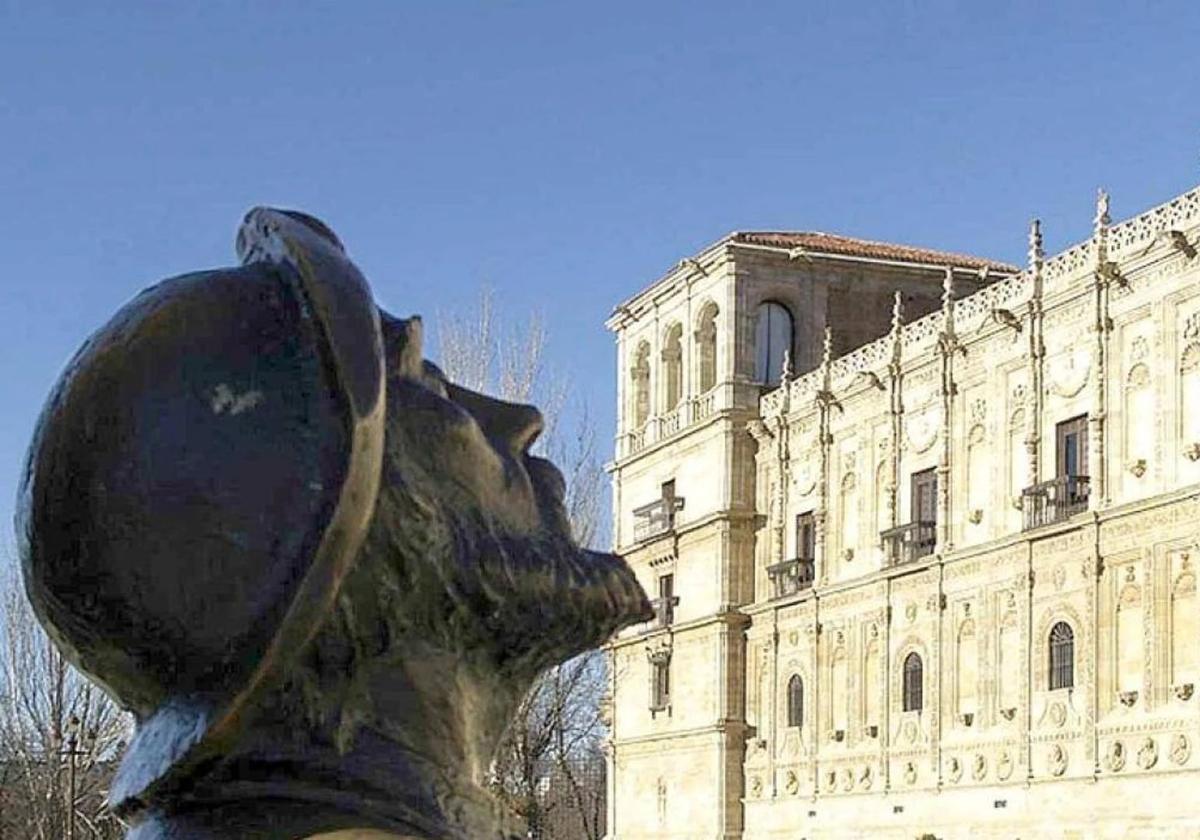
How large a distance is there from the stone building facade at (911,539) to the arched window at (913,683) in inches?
3.2

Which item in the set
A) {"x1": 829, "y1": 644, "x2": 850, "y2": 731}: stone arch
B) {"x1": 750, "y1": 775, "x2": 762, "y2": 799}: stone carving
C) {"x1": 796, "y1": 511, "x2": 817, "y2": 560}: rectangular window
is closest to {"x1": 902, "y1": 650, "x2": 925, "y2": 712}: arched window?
{"x1": 829, "y1": 644, "x2": 850, "y2": 731}: stone arch

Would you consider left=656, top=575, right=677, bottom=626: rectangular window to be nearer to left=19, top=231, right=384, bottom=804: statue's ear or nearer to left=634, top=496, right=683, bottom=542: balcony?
left=634, top=496, right=683, bottom=542: balcony

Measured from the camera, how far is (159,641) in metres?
1.46

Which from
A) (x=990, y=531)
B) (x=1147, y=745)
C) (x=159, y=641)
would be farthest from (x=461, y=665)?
(x=990, y=531)

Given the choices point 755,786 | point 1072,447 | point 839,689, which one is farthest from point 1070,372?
point 755,786

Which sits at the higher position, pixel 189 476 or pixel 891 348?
pixel 891 348

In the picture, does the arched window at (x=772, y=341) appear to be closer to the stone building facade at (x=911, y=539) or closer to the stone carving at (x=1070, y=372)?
the stone building facade at (x=911, y=539)

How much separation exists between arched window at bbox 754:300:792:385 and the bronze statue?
31817 millimetres

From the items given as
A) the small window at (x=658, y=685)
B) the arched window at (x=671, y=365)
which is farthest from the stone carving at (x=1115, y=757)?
the arched window at (x=671, y=365)

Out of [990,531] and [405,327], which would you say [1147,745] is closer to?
[990,531]

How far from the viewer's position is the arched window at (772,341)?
33.3 meters

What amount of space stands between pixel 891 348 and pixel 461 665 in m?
27.2

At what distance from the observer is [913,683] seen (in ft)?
88.9

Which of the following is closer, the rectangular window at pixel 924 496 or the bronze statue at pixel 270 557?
the bronze statue at pixel 270 557
